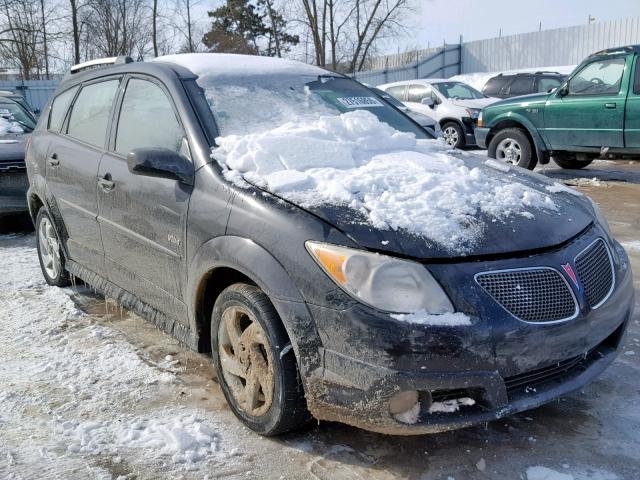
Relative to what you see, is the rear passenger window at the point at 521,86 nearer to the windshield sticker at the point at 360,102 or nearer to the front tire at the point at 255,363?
the windshield sticker at the point at 360,102

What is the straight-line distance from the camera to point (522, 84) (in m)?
15.6

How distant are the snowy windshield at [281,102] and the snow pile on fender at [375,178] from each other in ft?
A: 0.39

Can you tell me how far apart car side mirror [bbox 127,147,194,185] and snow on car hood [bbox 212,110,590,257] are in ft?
0.62

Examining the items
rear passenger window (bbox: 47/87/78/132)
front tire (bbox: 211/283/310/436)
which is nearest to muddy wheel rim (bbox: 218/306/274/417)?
front tire (bbox: 211/283/310/436)

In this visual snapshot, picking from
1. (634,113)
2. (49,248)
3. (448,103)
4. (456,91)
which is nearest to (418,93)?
(456,91)

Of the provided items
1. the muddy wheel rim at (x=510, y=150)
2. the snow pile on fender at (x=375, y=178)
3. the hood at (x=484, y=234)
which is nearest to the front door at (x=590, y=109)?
the muddy wheel rim at (x=510, y=150)

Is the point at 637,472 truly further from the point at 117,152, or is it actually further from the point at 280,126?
the point at 117,152

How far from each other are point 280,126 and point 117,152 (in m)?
1.02

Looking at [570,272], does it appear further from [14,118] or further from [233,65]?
[14,118]

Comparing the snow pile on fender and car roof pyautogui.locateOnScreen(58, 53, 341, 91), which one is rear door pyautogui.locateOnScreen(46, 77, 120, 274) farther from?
the snow pile on fender

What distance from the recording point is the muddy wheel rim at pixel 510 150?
403 inches

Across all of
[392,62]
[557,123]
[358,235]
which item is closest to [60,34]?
[392,62]

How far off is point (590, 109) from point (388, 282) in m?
8.11

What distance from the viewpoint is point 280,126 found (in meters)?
3.34
